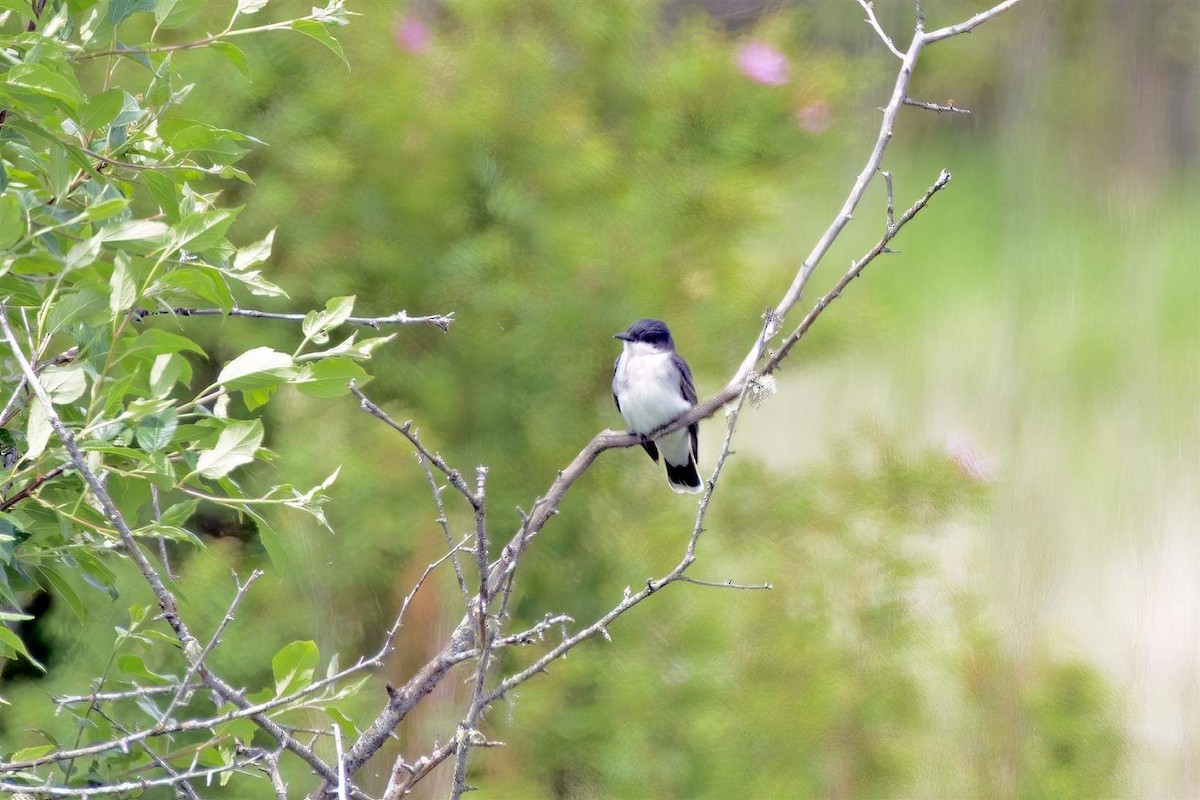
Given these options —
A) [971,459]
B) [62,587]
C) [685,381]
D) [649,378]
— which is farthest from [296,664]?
[971,459]

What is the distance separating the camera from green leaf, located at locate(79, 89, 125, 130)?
799 mm

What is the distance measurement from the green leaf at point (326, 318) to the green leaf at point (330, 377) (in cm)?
5

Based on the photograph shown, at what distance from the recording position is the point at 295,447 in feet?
6.92

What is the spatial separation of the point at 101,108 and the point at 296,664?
0.43 m

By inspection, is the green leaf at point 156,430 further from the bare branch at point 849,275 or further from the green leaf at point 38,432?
the bare branch at point 849,275

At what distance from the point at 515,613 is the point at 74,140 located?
1453 millimetres

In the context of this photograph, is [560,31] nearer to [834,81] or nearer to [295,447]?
[834,81]

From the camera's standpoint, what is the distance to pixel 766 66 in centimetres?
243

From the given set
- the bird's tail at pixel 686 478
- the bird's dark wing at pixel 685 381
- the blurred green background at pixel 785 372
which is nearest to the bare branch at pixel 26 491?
the blurred green background at pixel 785 372

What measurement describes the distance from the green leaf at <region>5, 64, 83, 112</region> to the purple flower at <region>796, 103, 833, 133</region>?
1916 millimetres

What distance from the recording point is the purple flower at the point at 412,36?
2348mm

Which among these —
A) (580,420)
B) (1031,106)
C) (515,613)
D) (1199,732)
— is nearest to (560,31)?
(580,420)

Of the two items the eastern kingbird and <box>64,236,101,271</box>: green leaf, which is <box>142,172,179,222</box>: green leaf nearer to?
<box>64,236,101,271</box>: green leaf

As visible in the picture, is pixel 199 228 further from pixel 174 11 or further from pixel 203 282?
pixel 174 11
